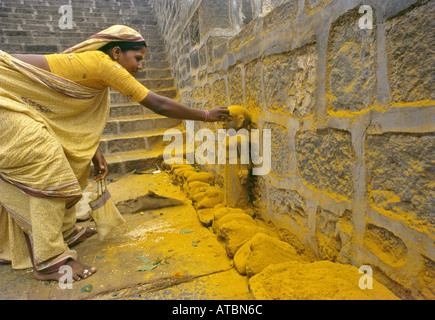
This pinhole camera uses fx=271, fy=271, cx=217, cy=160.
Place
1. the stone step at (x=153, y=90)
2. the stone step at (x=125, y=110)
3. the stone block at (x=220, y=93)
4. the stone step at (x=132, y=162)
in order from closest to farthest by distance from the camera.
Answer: the stone block at (x=220, y=93), the stone step at (x=132, y=162), the stone step at (x=125, y=110), the stone step at (x=153, y=90)

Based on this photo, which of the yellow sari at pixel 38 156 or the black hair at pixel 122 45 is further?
the black hair at pixel 122 45

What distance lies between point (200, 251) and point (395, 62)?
1228 millimetres

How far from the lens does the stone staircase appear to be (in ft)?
12.2

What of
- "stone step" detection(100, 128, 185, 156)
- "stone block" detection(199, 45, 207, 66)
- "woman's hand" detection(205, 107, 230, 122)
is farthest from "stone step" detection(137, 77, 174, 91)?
"woman's hand" detection(205, 107, 230, 122)

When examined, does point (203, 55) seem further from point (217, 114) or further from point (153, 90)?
point (153, 90)

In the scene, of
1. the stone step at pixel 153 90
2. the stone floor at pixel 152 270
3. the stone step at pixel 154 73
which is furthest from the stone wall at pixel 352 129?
the stone step at pixel 154 73

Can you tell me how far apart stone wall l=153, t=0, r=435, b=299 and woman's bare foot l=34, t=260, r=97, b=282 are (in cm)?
103

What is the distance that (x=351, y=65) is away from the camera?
3.01 feet

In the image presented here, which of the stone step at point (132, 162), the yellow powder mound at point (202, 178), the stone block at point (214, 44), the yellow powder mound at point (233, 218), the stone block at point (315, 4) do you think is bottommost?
the yellow powder mound at point (233, 218)

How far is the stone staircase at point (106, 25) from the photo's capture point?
3705 mm

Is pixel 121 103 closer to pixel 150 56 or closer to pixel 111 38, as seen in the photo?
pixel 150 56

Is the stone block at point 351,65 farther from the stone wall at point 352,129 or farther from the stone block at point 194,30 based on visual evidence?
the stone block at point 194,30

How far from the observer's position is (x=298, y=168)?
4.28 ft

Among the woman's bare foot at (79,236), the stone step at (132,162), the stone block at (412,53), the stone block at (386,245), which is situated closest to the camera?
the stone block at (412,53)
